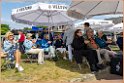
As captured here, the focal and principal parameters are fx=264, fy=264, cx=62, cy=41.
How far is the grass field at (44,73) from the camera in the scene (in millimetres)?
5501

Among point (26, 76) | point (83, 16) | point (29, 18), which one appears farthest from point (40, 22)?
point (26, 76)

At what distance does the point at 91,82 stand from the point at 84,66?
1.52 metres

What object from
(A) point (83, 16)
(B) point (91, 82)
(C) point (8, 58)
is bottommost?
(B) point (91, 82)

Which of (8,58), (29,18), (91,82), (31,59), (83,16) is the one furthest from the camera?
(29,18)

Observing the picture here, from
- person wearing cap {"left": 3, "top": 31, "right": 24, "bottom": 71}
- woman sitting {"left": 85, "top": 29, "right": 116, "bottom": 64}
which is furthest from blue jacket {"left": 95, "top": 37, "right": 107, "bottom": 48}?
person wearing cap {"left": 3, "top": 31, "right": 24, "bottom": 71}

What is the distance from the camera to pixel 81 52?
6359mm

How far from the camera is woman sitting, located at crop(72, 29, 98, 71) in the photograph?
622 centimetres

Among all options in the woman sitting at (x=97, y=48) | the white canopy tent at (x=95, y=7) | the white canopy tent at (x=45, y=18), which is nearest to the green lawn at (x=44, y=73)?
the woman sitting at (x=97, y=48)

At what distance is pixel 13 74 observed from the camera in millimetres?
5883

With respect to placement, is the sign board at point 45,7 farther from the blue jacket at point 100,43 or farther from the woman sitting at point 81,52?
the woman sitting at point 81,52

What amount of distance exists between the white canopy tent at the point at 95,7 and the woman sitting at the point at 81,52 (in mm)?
997

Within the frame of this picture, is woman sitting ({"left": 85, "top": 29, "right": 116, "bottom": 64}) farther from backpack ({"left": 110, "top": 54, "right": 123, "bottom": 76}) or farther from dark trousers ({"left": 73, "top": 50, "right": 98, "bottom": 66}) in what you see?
backpack ({"left": 110, "top": 54, "right": 123, "bottom": 76})

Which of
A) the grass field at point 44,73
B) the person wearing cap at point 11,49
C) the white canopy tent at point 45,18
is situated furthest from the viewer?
the white canopy tent at point 45,18

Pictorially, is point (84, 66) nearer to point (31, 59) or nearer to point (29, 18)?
point (31, 59)
